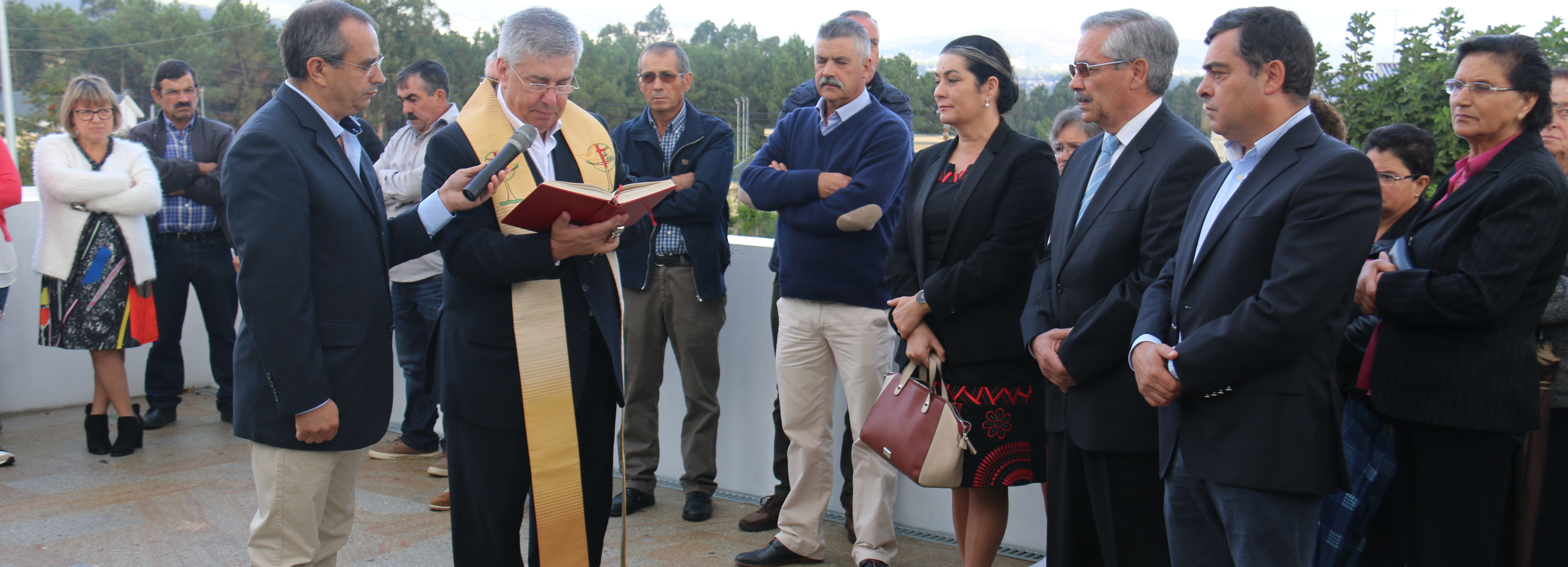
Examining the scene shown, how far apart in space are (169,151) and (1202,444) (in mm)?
5745

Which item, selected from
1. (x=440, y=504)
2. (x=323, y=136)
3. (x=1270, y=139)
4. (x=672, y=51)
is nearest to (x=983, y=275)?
(x=1270, y=139)

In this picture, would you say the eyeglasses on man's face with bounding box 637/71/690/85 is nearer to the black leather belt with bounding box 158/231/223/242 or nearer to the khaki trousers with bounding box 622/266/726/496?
the khaki trousers with bounding box 622/266/726/496

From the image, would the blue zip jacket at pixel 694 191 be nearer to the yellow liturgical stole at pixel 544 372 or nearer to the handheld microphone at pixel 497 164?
the yellow liturgical stole at pixel 544 372

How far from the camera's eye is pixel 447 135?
8.36ft

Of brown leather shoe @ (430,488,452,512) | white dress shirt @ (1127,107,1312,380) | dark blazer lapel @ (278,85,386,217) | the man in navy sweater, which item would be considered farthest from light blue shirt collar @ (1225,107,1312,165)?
brown leather shoe @ (430,488,452,512)

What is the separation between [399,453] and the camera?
5250mm

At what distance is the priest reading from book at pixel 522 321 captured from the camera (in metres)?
2.46

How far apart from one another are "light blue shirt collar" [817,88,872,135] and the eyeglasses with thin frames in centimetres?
144

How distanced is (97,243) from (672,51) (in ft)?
10.8

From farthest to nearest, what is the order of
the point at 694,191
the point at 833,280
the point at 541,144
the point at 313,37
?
the point at 694,191 < the point at 833,280 < the point at 541,144 < the point at 313,37

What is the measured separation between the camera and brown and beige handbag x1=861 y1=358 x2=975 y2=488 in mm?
2898

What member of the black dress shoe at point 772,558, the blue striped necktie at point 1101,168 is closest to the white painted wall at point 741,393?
the black dress shoe at point 772,558

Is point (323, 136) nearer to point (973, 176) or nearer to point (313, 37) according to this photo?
point (313, 37)

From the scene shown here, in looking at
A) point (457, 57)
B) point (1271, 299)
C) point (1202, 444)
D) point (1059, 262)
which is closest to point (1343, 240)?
point (1271, 299)
